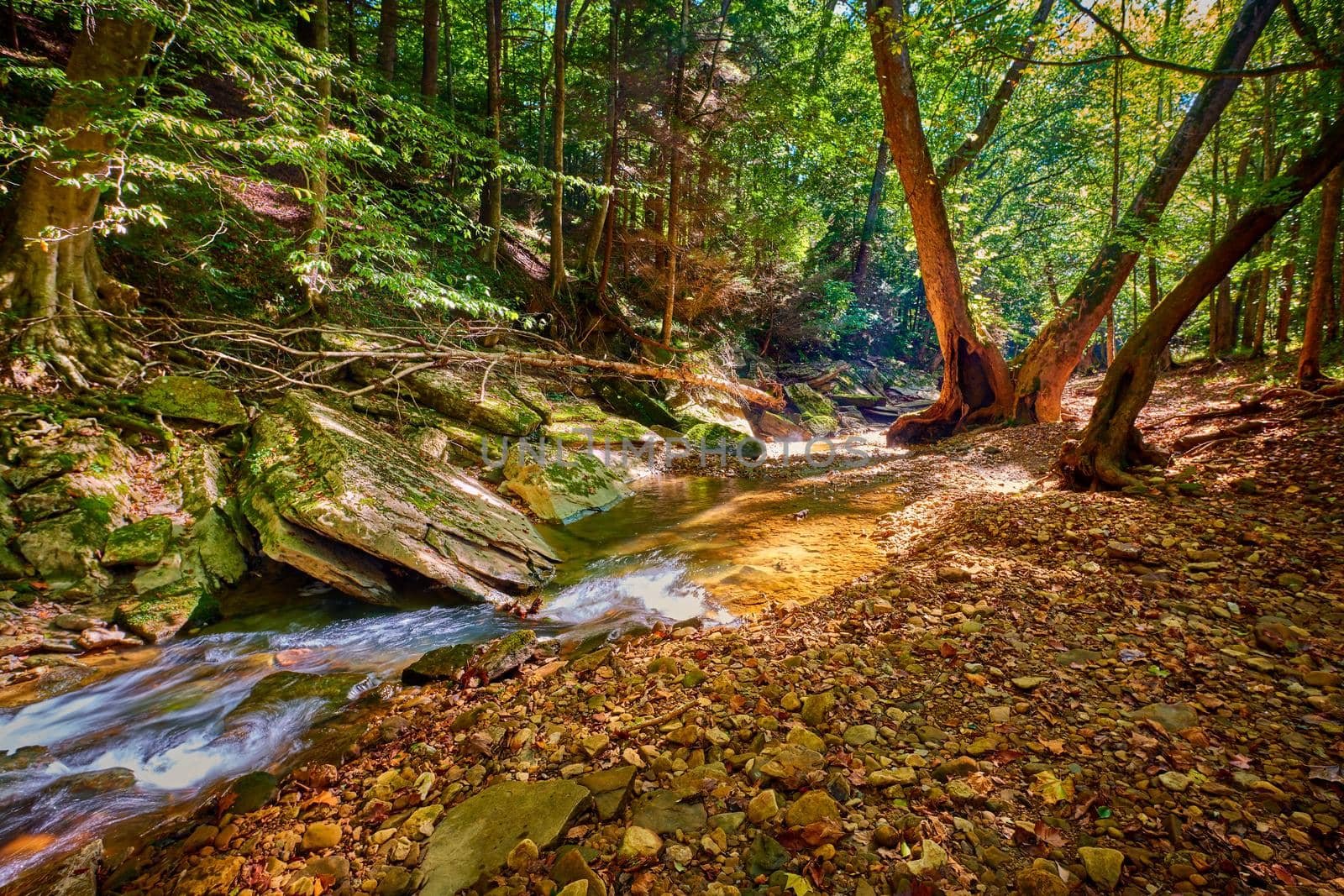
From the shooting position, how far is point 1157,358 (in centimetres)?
536

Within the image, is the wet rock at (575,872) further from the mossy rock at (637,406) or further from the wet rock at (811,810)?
the mossy rock at (637,406)

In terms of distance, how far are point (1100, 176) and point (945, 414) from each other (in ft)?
33.5

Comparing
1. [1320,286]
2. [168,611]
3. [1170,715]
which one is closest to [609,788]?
[1170,715]

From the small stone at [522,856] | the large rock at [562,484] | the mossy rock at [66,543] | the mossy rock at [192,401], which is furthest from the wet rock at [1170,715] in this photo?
the mossy rock at [192,401]

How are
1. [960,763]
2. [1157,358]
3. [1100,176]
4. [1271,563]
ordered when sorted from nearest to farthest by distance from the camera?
[960,763] < [1271,563] < [1157,358] < [1100,176]

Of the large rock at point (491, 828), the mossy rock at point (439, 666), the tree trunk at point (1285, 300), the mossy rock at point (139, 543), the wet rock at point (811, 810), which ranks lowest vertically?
the mossy rock at point (439, 666)

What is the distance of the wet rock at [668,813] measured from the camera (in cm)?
183

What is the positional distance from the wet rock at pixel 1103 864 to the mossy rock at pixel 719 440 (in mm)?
10553

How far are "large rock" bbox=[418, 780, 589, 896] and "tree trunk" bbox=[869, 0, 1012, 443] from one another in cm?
802

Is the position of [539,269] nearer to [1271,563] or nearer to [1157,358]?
[1157,358]

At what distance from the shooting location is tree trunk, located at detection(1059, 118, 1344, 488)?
4.85 metres

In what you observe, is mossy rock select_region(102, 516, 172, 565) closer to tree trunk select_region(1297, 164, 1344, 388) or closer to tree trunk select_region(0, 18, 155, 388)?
tree trunk select_region(0, 18, 155, 388)

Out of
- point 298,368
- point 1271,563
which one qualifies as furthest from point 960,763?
point 298,368

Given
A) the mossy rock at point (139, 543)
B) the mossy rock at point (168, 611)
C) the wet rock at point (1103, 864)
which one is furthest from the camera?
the mossy rock at point (139, 543)
